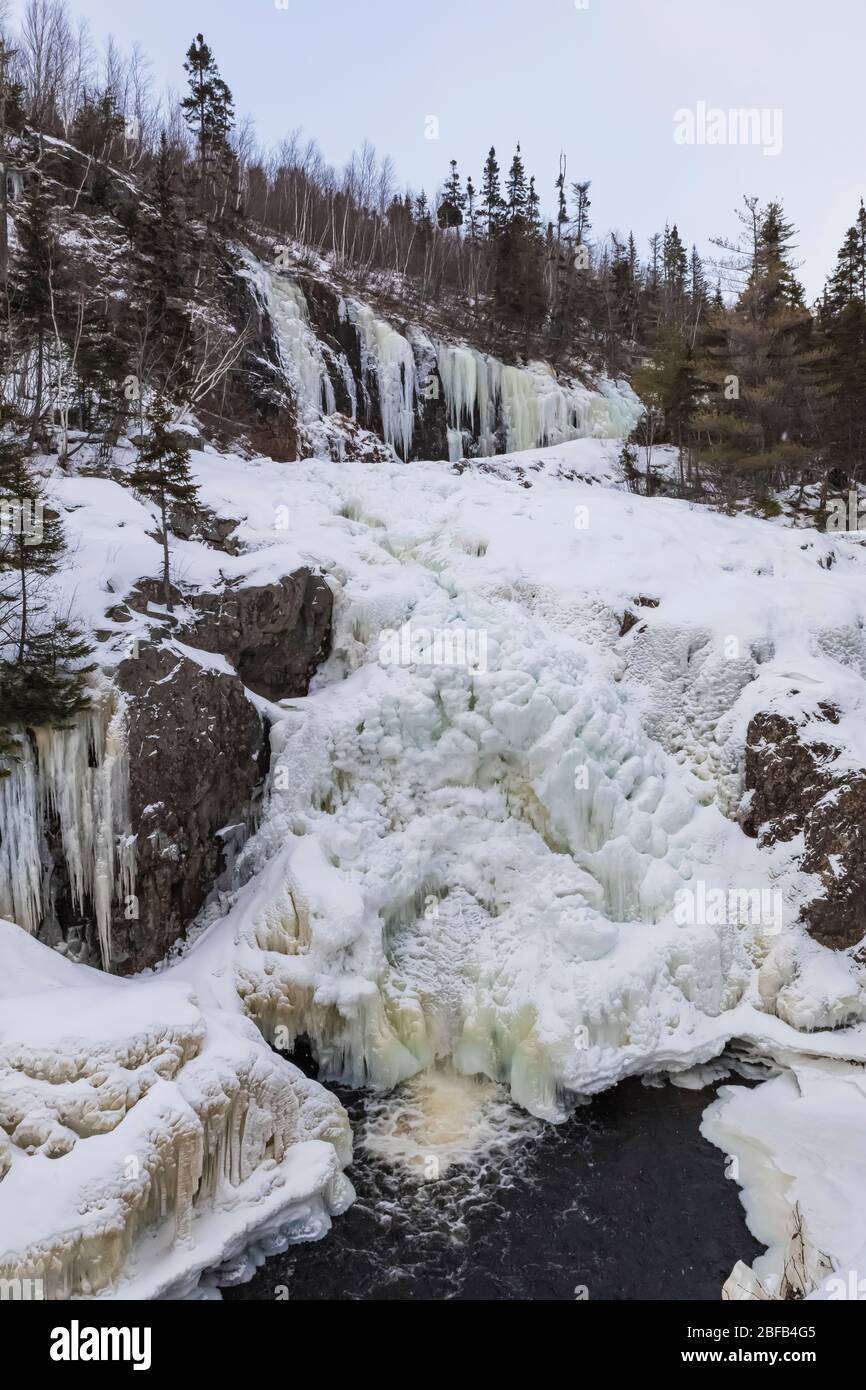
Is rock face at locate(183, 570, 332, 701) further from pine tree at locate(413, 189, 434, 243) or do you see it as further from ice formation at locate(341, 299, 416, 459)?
pine tree at locate(413, 189, 434, 243)

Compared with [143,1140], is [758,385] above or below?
above

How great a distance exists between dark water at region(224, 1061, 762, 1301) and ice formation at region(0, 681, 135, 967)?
350 centimetres

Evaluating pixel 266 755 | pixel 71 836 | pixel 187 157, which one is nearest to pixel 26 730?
pixel 71 836

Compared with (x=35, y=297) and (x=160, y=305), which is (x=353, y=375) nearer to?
(x=160, y=305)

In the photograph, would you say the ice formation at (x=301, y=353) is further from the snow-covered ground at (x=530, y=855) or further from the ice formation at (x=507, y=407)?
Result: the snow-covered ground at (x=530, y=855)

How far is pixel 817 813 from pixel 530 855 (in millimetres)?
3443

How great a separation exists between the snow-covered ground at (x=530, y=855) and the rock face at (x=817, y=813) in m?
0.21

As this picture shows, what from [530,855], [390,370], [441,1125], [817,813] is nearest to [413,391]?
[390,370]

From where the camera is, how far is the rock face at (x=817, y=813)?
843 centimetres

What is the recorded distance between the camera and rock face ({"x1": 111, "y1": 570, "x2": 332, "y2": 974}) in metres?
7.95

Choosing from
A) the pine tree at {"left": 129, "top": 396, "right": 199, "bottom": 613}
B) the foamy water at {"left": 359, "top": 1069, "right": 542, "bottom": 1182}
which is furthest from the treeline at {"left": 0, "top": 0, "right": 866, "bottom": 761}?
the foamy water at {"left": 359, "top": 1069, "right": 542, "bottom": 1182}

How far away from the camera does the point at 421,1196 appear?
Result: 21.5 ft

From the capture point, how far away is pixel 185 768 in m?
8.27

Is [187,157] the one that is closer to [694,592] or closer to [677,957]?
[694,592]
